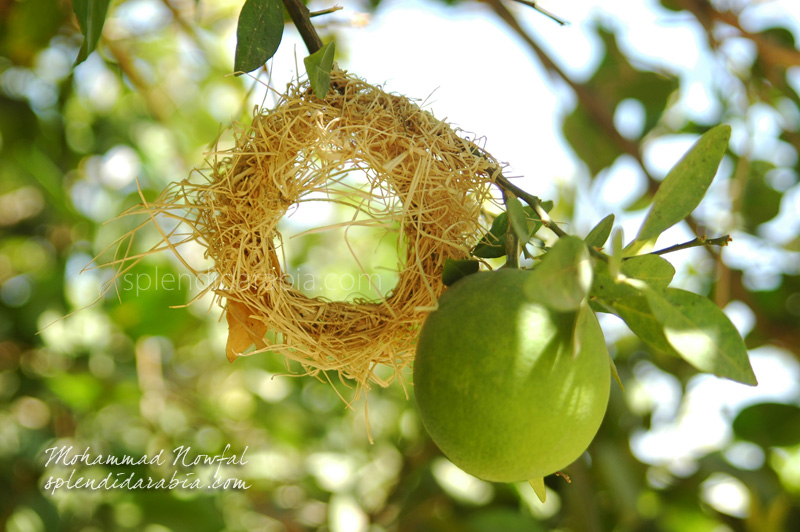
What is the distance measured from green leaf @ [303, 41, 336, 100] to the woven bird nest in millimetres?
56

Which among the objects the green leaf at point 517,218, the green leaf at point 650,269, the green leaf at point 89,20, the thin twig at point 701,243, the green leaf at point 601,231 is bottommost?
the thin twig at point 701,243

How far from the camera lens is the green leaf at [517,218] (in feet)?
1.90

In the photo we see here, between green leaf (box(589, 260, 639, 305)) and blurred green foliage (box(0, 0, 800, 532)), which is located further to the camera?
blurred green foliage (box(0, 0, 800, 532))

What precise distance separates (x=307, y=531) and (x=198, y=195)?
4.08 feet

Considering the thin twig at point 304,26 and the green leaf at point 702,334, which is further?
the thin twig at point 304,26

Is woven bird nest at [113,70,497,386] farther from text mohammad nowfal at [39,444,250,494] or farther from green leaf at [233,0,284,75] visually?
text mohammad nowfal at [39,444,250,494]

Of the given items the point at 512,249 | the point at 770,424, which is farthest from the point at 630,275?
the point at 770,424

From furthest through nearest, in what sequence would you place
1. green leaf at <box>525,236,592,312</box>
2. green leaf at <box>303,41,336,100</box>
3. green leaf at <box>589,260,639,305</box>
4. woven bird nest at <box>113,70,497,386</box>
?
woven bird nest at <box>113,70,497,386</box> < green leaf at <box>303,41,336,100</box> < green leaf at <box>589,260,639,305</box> < green leaf at <box>525,236,592,312</box>

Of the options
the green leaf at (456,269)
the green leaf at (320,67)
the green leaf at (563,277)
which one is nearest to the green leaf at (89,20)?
the green leaf at (320,67)

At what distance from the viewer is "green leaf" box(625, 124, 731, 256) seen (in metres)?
0.61

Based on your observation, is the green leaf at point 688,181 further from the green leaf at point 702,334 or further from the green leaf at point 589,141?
the green leaf at point 589,141

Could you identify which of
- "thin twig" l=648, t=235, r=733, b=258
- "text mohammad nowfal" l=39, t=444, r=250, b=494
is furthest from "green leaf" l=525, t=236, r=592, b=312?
"text mohammad nowfal" l=39, t=444, r=250, b=494

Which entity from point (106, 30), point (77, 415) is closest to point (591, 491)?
point (77, 415)

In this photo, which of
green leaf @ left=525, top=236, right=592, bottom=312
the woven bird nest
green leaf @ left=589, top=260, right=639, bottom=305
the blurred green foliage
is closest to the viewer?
green leaf @ left=525, top=236, right=592, bottom=312
